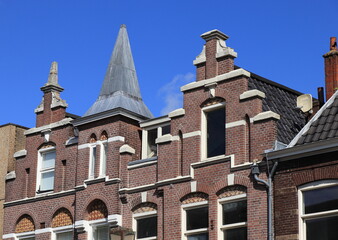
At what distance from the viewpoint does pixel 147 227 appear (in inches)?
1133

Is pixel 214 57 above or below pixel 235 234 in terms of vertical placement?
above

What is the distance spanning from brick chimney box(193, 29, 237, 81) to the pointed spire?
7312 millimetres

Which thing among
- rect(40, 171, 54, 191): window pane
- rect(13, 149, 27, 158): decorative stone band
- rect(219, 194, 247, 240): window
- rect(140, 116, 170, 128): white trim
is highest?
rect(140, 116, 170, 128): white trim

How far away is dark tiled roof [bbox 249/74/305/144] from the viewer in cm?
2711

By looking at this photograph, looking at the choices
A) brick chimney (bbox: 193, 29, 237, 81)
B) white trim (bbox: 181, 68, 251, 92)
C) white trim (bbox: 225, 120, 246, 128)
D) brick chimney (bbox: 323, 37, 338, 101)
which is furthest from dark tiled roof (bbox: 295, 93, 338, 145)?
brick chimney (bbox: 193, 29, 237, 81)

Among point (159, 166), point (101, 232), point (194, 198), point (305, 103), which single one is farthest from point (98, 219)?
point (305, 103)

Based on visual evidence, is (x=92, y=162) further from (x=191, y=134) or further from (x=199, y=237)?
(x=199, y=237)

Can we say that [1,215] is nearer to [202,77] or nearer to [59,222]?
[59,222]

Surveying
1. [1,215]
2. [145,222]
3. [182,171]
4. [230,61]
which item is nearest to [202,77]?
[230,61]

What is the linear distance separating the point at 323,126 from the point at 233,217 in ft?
13.1

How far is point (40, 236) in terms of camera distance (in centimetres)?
3169

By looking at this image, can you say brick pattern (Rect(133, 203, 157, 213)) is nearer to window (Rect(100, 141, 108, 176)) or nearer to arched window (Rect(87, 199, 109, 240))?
arched window (Rect(87, 199, 109, 240))

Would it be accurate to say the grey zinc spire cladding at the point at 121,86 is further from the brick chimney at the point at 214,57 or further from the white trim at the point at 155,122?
the brick chimney at the point at 214,57

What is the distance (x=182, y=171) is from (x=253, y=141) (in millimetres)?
2950
